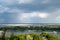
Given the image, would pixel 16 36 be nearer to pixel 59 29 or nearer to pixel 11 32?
pixel 11 32

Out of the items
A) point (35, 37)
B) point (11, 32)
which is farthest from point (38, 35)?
point (11, 32)

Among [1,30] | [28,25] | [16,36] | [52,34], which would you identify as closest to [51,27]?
A: [52,34]

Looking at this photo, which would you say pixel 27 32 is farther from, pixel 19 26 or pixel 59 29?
pixel 59 29

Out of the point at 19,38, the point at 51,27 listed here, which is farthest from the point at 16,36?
the point at 51,27

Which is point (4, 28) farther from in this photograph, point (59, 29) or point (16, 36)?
point (59, 29)

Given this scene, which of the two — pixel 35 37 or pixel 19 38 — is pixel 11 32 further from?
pixel 35 37

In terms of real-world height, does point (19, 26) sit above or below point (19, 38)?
above

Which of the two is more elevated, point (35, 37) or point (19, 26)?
point (19, 26)
